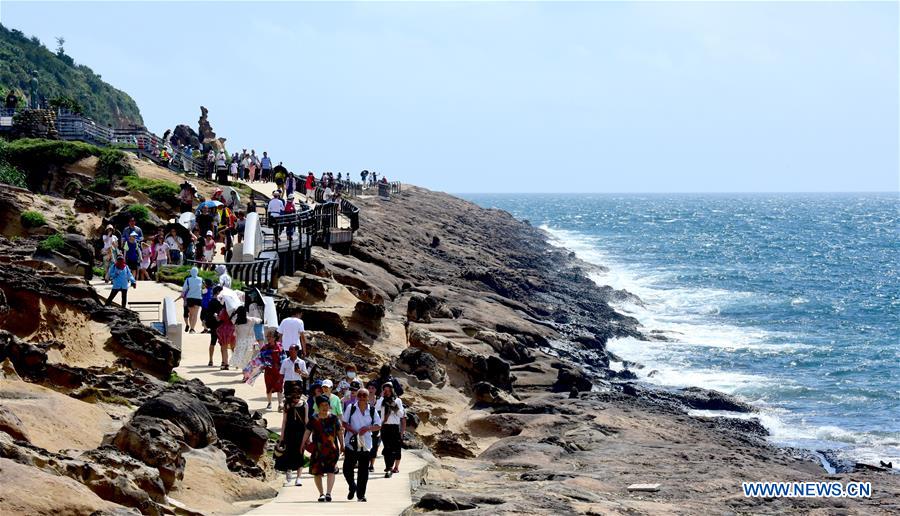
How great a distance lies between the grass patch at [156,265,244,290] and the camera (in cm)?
2420

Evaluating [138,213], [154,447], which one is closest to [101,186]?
[138,213]

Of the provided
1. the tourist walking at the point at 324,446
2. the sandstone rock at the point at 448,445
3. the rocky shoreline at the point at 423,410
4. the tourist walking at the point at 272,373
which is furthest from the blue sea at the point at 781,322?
the tourist walking at the point at 324,446

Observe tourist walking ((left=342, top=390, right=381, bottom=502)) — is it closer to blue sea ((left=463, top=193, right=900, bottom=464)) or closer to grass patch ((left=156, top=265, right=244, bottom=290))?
grass patch ((left=156, top=265, right=244, bottom=290))

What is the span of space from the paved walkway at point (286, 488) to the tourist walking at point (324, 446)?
0.78ft

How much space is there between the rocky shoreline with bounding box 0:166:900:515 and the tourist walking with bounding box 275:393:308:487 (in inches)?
16.3

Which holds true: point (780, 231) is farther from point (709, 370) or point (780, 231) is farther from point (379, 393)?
point (379, 393)

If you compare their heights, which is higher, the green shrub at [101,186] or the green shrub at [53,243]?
the green shrub at [101,186]

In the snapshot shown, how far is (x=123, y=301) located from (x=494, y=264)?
4292cm

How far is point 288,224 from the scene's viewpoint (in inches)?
1164

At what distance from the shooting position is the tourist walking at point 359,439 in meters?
13.0

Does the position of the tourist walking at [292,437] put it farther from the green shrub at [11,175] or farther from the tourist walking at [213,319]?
the green shrub at [11,175]

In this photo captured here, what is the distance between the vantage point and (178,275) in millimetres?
24594

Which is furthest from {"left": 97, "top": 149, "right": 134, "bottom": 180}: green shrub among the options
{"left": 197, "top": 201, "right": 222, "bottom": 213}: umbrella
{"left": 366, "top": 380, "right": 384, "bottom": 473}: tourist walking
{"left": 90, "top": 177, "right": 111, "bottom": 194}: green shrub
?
{"left": 366, "top": 380, "right": 384, "bottom": 473}: tourist walking

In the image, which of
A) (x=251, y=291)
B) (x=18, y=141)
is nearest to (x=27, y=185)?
(x=18, y=141)
